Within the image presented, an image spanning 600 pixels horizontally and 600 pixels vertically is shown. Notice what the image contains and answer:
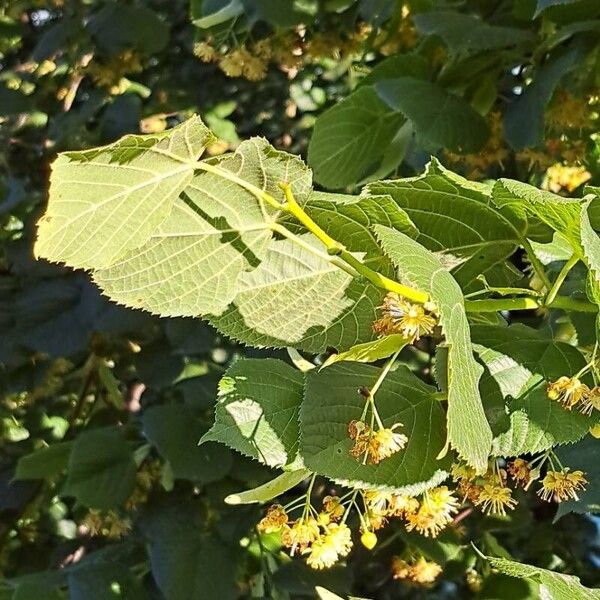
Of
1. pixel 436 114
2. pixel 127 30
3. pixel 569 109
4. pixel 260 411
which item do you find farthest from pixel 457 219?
pixel 127 30

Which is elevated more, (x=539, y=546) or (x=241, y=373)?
(x=241, y=373)

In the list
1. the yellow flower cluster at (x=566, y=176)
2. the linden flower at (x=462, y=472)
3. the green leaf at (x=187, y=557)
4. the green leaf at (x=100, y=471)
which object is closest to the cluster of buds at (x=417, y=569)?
the green leaf at (x=187, y=557)

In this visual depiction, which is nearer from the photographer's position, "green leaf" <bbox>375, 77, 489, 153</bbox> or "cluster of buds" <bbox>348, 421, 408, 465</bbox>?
"cluster of buds" <bbox>348, 421, 408, 465</bbox>

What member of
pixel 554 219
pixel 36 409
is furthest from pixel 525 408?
pixel 36 409

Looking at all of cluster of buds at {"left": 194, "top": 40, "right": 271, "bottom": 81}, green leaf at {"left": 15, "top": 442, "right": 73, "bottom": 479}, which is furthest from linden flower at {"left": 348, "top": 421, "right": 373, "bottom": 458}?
cluster of buds at {"left": 194, "top": 40, "right": 271, "bottom": 81}

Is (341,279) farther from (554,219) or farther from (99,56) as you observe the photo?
(99,56)

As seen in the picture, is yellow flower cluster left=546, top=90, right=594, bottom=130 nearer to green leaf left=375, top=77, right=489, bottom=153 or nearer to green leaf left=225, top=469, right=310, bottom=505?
green leaf left=375, top=77, right=489, bottom=153

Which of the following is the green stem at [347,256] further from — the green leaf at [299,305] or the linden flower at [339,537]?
the linden flower at [339,537]
